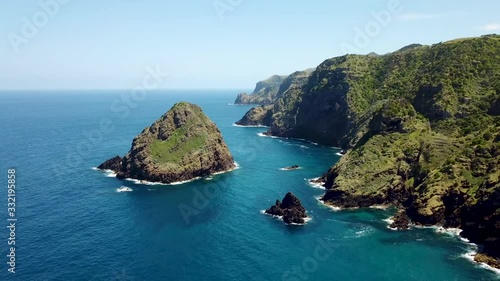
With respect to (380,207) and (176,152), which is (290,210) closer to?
(380,207)

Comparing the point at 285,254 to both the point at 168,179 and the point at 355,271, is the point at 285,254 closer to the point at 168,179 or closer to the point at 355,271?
the point at 355,271

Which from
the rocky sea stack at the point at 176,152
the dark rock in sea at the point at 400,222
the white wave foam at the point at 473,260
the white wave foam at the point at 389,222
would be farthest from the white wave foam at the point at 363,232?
the rocky sea stack at the point at 176,152

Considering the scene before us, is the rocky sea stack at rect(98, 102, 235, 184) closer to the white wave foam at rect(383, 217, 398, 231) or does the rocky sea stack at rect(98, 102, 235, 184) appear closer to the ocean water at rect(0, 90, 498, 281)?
the ocean water at rect(0, 90, 498, 281)

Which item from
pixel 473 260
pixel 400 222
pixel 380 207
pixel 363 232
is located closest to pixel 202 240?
pixel 363 232

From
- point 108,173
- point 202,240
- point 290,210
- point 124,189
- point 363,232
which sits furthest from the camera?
point 108,173

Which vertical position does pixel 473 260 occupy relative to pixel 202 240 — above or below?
above
